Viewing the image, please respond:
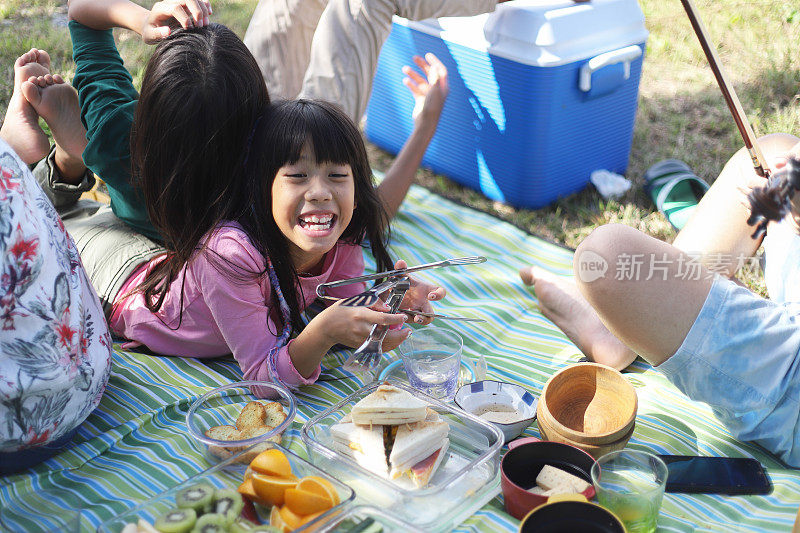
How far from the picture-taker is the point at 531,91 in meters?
2.09

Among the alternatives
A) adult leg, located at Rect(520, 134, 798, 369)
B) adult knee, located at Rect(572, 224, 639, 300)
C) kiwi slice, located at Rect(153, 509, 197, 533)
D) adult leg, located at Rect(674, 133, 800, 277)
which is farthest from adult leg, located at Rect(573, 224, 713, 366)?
kiwi slice, located at Rect(153, 509, 197, 533)

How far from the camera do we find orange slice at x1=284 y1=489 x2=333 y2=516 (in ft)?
3.22

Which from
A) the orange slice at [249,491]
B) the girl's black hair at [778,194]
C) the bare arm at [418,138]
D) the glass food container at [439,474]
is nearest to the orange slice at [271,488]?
A: the orange slice at [249,491]

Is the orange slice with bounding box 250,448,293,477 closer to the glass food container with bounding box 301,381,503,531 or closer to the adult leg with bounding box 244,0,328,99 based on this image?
the glass food container with bounding box 301,381,503,531

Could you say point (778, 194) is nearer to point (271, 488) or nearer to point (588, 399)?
point (588, 399)

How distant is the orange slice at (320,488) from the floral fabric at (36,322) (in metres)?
0.41

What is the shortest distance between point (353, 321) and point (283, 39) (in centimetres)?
117

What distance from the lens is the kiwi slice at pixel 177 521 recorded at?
0.95 metres

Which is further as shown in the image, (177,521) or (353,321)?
(353,321)

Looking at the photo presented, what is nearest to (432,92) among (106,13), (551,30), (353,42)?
(353,42)

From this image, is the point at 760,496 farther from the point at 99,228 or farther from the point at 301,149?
the point at 99,228

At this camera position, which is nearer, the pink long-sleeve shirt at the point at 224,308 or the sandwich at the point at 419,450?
the sandwich at the point at 419,450

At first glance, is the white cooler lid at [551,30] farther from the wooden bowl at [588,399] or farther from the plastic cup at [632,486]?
the plastic cup at [632,486]

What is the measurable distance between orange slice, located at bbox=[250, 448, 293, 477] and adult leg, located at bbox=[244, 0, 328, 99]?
1.25 meters
